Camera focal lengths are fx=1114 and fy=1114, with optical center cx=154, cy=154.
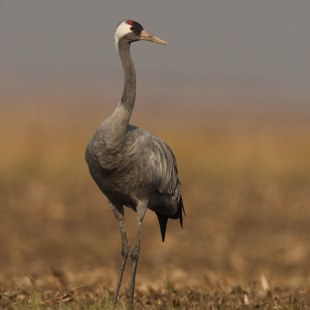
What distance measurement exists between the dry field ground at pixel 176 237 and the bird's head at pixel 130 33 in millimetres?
2172

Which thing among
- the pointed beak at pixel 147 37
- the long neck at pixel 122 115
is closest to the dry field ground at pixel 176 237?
the long neck at pixel 122 115

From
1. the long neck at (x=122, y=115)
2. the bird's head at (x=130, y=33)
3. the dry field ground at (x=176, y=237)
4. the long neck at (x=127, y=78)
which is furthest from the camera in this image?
the dry field ground at (x=176, y=237)

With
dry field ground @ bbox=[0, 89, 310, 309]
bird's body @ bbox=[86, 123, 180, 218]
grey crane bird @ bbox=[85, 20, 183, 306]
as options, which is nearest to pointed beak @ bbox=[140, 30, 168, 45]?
grey crane bird @ bbox=[85, 20, 183, 306]

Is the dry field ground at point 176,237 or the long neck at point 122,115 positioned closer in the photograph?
the long neck at point 122,115

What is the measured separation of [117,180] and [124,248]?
102cm

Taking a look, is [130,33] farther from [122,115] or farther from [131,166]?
[131,166]

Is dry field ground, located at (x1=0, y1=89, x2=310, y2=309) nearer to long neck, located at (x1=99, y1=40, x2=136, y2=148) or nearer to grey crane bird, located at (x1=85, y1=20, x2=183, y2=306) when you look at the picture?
grey crane bird, located at (x1=85, y1=20, x2=183, y2=306)

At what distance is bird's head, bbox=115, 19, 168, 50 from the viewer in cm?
1016

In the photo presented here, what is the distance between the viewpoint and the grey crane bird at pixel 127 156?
986 centimetres

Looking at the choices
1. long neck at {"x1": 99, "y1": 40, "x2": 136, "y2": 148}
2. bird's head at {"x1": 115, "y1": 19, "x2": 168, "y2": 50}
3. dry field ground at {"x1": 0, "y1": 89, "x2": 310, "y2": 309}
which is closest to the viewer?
long neck at {"x1": 99, "y1": 40, "x2": 136, "y2": 148}

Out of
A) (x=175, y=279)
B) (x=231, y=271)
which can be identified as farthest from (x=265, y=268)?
(x=175, y=279)

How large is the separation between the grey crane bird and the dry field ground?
809 millimetres

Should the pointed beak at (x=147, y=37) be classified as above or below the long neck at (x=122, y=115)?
above

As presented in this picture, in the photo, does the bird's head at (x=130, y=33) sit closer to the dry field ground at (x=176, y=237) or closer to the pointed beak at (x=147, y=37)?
the pointed beak at (x=147, y=37)
